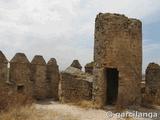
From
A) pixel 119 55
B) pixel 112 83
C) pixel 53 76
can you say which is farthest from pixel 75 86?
pixel 53 76

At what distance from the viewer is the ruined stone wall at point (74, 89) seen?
17.2m

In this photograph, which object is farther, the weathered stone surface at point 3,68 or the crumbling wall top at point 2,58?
the crumbling wall top at point 2,58

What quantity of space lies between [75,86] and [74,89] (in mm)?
176

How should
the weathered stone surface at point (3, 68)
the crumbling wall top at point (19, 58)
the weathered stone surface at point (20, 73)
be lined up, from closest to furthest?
the weathered stone surface at point (3, 68) → the weathered stone surface at point (20, 73) → the crumbling wall top at point (19, 58)

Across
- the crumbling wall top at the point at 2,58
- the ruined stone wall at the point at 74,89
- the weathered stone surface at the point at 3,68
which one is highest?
the crumbling wall top at the point at 2,58

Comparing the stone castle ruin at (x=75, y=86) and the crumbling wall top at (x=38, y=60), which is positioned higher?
the crumbling wall top at (x=38, y=60)

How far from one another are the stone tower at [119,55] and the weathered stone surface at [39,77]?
7563 millimetres

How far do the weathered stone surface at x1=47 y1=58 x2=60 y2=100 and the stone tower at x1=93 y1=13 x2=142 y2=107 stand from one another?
7871 mm

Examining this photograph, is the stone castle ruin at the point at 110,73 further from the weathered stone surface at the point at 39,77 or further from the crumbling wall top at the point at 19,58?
the weathered stone surface at the point at 39,77

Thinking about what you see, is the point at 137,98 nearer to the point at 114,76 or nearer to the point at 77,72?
the point at 114,76

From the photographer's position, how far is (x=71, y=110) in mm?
14398

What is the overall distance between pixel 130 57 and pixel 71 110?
12.2 feet

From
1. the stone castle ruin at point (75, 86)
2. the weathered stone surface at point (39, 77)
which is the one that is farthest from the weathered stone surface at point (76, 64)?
the stone castle ruin at point (75, 86)

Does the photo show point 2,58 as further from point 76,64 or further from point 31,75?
point 76,64
